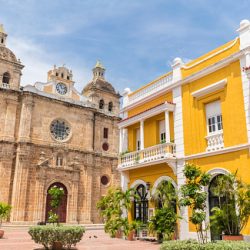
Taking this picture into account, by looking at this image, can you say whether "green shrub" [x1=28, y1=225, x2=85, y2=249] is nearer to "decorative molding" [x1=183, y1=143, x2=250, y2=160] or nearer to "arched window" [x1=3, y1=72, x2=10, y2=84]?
"decorative molding" [x1=183, y1=143, x2=250, y2=160]

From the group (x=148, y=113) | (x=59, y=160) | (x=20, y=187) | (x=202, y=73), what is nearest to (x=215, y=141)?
(x=202, y=73)

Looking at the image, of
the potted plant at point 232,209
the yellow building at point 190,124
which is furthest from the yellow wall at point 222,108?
the potted plant at point 232,209

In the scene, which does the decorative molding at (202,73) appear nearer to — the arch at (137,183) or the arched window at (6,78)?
the arch at (137,183)

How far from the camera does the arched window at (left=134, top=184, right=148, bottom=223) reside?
1623cm

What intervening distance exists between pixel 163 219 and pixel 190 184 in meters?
3.36

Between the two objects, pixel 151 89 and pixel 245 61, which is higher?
pixel 151 89

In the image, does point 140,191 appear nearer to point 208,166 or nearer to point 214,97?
point 208,166

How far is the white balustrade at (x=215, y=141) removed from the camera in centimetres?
1297

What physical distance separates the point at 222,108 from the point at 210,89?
1.09 m

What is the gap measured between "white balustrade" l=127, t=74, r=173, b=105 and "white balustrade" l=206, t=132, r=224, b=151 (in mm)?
4176

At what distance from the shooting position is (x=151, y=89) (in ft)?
56.9

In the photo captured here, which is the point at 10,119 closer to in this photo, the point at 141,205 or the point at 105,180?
the point at 105,180

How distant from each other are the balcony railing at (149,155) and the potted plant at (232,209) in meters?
3.62

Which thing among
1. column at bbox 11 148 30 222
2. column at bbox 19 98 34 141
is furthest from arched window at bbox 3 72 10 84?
column at bbox 11 148 30 222
